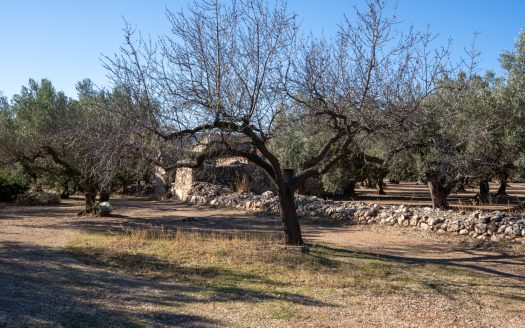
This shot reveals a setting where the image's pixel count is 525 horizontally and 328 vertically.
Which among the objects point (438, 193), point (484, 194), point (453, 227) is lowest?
point (453, 227)

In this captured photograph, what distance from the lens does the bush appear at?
23531 mm

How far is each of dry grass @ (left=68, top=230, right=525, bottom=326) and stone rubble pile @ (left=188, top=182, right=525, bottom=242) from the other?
3931mm

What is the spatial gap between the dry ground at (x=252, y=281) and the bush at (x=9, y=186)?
11.5m

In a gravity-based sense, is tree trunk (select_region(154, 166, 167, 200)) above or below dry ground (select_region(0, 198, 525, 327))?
above

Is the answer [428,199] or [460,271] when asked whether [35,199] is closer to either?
[460,271]

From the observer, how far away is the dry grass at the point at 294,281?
625 cm

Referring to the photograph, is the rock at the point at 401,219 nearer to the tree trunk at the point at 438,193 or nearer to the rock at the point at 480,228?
the rock at the point at 480,228

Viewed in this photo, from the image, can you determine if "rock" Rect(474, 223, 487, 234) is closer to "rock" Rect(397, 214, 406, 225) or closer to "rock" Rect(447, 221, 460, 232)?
"rock" Rect(447, 221, 460, 232)

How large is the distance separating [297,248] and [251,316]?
4.41 m

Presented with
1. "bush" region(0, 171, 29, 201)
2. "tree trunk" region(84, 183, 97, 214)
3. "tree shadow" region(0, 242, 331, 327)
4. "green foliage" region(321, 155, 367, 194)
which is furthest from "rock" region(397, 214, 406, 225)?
"bush" region(0, 171, 29, 201)

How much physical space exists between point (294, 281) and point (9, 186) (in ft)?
67.5

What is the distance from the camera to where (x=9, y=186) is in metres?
23.8

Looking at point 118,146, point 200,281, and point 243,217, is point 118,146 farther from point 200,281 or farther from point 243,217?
point 243,217

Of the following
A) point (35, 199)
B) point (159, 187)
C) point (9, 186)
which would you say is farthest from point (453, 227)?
point (9, 186)
